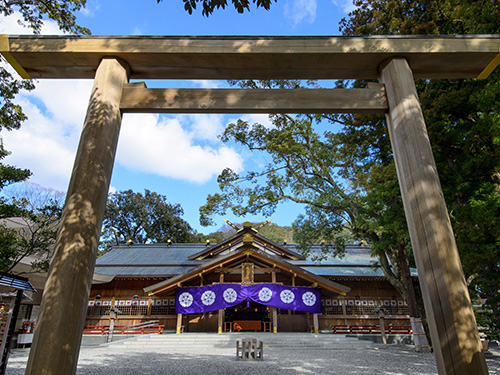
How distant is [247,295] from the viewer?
1412 centimetres

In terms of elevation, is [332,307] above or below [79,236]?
below

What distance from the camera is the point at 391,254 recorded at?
12078 mm

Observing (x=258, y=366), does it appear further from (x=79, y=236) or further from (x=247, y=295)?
(x=247, y=295)

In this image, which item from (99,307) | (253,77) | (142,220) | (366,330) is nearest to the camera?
(253,77)

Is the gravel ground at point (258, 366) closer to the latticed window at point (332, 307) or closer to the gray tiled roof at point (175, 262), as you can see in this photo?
the latticed window at point (332, 307)

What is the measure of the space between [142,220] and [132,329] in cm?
2035

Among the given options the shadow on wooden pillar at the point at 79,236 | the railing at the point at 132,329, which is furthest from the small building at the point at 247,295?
the shadow on wooden pillar at the point at 79,236

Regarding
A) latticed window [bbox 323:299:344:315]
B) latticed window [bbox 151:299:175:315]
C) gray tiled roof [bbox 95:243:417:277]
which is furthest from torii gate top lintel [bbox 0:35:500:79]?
latticed window [bbox 151:299:175:315]

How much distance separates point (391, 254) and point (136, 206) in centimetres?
2890

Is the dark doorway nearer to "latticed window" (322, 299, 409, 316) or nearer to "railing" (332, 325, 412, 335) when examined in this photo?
"latticed window" (322, 299, 409, 316)

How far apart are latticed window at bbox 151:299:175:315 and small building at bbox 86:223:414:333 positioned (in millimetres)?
44

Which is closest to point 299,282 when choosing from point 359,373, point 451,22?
point 359,373

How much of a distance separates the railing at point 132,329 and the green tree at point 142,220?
61.9ft

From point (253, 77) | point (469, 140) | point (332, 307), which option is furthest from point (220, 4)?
point (332, 307)
